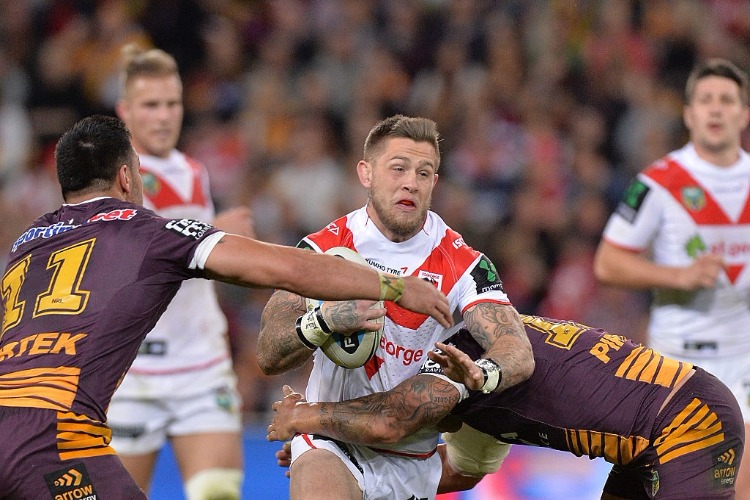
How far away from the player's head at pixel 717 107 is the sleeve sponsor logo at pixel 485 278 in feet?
8.44

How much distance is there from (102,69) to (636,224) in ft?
23.2

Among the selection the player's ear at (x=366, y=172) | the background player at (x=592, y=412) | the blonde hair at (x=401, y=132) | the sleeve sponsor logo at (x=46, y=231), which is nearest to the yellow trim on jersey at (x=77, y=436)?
the sleeve sponsor logo at (x=46, y=231)

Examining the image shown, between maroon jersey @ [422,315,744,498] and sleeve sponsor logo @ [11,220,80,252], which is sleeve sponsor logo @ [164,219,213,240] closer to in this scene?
sleeve sponsor logo @ [11,220,80,252]

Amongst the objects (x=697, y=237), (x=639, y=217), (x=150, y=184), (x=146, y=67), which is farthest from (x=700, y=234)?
(x=146, y=67)

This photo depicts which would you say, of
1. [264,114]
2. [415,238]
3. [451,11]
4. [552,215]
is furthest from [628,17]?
[415,238]

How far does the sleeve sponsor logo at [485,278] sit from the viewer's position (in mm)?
5660

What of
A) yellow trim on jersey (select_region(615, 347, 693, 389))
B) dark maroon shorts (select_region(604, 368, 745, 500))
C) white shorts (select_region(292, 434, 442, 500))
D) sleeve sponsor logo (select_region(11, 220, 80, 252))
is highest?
sleeve sponsor logo (select_region(11, 220, 80, 252))

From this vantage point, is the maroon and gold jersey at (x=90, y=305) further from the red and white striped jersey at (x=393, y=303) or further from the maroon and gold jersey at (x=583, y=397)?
the maroon and gold jersey at (x=583, y=397)

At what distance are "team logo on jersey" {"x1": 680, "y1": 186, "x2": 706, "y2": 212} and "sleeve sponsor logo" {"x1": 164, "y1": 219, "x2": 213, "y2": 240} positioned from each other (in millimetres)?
3830

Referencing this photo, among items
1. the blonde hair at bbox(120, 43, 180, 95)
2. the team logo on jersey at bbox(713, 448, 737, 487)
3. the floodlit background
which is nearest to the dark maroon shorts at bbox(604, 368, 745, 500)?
the team logo on jersey at bbox(713, 448, 737, 487)

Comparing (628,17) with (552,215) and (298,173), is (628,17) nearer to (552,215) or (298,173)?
(552,215)

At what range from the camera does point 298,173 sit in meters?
12.3

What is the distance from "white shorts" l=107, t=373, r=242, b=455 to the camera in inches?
288

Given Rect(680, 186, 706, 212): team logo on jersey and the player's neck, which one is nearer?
Rect(680, 186, 706, 212): team logo on jersey
